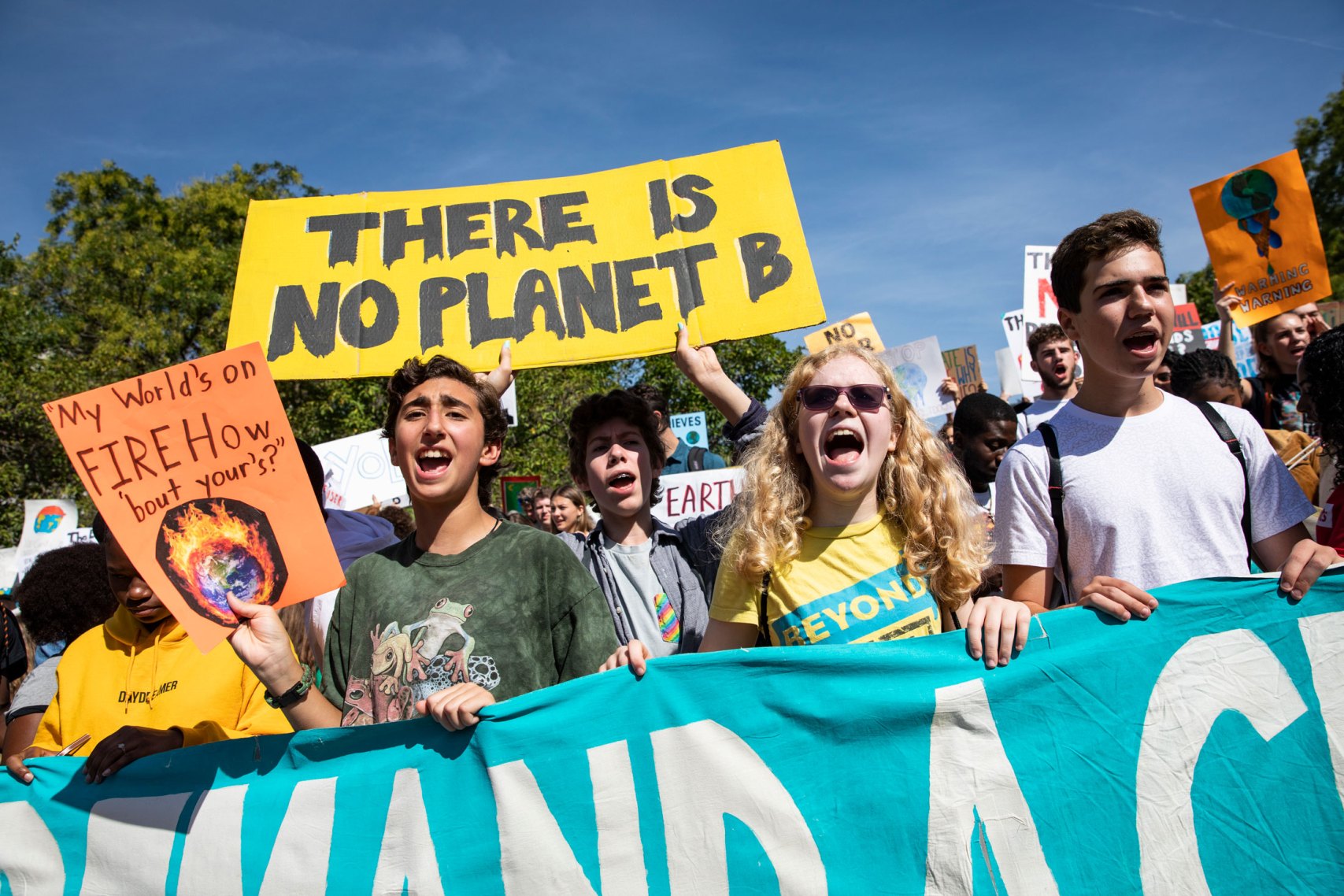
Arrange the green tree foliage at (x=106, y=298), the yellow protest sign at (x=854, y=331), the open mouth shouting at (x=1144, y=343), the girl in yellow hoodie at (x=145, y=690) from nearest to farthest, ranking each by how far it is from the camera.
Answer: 1. the open mouth shouting at (x=1144, y=343)
2. the girl in yellow hoodie at (x=145, y=690)
3. the yellow protest sign at (x=854, y=331)
4. the green tree foliage at (x=106, y=298)

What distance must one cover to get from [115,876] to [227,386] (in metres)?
1.35

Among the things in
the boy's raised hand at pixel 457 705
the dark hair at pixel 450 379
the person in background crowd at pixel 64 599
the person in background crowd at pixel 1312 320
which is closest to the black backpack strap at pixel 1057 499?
the boy's raised hand at pixel 457 705

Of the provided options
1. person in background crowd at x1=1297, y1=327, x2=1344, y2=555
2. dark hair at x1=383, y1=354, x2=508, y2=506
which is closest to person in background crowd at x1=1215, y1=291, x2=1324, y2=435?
person in background crowd at x1=1297, y1=327, x2=1344, y2=555

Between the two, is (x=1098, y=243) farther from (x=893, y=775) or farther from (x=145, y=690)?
(x=145, y=690)

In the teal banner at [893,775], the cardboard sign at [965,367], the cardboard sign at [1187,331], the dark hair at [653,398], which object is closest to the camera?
the teal banner at [893,775]

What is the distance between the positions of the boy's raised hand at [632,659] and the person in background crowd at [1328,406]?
1.77 meters

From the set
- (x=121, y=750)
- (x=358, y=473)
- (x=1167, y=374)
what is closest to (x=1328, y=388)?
(x=1167, y=374)

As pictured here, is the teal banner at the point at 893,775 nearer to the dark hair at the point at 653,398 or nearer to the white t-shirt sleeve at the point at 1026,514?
the white t-shirt sleeve at the point at 1026,514

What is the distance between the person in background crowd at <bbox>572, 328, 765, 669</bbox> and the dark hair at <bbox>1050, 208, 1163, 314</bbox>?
1.12 metres

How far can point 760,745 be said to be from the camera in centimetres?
220

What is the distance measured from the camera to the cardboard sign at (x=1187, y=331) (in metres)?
8.13

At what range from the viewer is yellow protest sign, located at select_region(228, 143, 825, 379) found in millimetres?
3352

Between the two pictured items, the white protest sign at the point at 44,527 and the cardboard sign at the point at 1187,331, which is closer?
the cardboard sign at the point at 1187,331

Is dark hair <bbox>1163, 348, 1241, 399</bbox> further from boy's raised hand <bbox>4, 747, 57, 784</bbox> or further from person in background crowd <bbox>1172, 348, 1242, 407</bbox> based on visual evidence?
boy's raised hand <bbox>4, 747, 57, 784</bbox>
